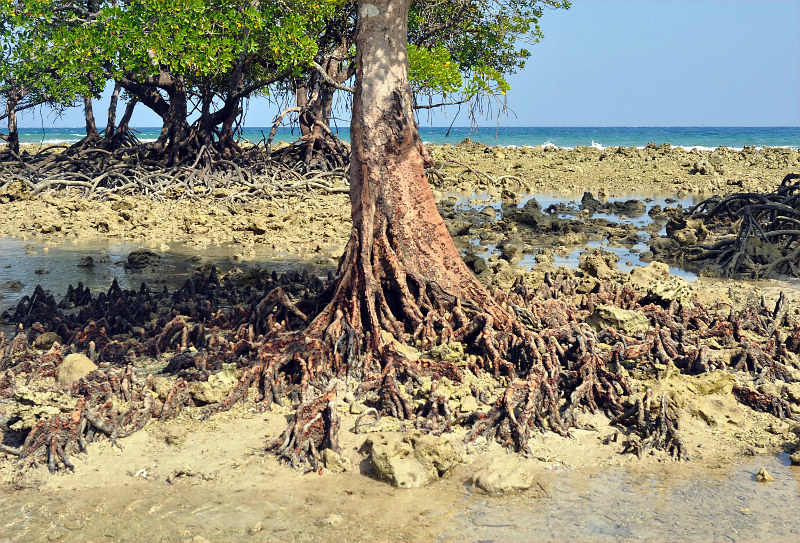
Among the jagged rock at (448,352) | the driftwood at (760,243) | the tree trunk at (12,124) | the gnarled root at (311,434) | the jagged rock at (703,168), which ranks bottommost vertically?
the gnarled root at (311,434)

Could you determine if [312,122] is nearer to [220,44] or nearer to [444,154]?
[220,44]

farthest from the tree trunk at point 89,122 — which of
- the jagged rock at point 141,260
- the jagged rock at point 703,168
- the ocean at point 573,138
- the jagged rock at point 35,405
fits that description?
the ocean at point 573,138

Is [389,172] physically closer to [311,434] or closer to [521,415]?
[521,415]

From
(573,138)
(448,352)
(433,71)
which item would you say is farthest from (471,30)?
(573,138)

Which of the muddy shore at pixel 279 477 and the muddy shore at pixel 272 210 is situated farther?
the muddy shore at pixel 272 210

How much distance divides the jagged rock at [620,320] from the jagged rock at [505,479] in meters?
2.73

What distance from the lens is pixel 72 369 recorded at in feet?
18.1

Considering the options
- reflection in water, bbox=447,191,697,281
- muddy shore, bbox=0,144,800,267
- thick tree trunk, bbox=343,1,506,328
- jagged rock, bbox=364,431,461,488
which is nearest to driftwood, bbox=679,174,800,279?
reflection in water, bbox=447,191,697,281

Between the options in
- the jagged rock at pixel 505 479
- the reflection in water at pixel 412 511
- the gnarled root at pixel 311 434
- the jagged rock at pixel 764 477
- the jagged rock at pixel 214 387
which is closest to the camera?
the reflection in water at pixel 412 511

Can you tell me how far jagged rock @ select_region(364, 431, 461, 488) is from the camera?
13.5 feet

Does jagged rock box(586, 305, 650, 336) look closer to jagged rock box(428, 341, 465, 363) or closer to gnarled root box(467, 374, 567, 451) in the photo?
jagged rock box(428, 341, 465, 363)

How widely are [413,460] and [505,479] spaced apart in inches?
21.0

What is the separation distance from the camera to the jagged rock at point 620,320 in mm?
6578

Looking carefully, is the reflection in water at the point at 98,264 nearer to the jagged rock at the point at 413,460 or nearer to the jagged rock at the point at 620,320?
the jagged rock at the point at 620,320
